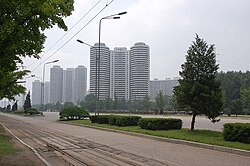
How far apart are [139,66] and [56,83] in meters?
39.4

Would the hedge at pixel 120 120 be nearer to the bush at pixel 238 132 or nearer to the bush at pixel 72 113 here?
the bush at pixel 72 113

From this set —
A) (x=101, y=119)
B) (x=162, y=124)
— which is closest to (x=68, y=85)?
(x=101, y=119)

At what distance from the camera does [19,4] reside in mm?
7914

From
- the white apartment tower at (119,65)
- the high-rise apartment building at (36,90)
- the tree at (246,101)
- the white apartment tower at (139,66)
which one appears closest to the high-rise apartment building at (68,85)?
the high-rise apartment building at (36,90)

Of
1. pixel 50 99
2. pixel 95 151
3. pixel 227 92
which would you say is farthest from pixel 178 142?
pixel 50 99

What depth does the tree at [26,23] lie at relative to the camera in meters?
7.91

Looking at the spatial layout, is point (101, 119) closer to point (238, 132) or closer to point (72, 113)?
point (72, 113)

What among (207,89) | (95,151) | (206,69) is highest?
(206,69)

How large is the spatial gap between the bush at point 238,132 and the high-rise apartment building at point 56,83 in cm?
8409

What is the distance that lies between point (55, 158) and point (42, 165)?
1823mm

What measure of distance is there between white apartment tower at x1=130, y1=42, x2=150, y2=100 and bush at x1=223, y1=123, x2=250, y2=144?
5341 cm

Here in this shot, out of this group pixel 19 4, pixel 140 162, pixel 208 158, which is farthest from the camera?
pixel 208 158

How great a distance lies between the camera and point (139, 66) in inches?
2940

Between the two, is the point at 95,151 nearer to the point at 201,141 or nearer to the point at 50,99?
the point at 201,141
